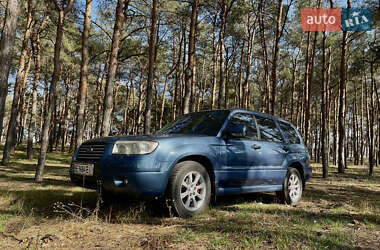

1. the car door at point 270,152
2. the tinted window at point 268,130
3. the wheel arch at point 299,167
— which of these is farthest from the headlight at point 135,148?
the wheel arch at point 299,167

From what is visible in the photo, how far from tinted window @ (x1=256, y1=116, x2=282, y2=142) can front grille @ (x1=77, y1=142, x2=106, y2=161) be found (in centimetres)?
293

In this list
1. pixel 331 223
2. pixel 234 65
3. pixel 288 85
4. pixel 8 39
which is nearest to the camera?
pixel 331 223

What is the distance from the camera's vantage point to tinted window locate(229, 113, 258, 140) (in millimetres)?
4832

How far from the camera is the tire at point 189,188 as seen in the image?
3.70 m

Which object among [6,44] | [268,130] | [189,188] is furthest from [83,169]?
[6,44]

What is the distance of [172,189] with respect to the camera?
12.0ft

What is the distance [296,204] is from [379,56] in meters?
8.05

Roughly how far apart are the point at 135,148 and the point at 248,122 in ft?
7.75

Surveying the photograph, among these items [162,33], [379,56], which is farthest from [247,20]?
[379,56]

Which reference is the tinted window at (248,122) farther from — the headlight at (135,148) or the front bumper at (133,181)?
the front bumper at (133,181)

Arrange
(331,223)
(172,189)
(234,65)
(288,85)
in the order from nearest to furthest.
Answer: (172,189), (331,223), (234,65), (288,85)

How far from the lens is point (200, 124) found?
4.77 meters

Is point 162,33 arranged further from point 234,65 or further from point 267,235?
point 267,235

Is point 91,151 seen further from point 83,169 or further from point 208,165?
point 208,165
